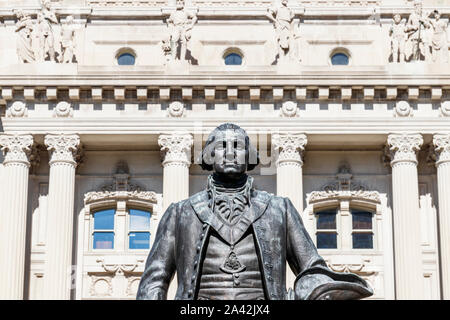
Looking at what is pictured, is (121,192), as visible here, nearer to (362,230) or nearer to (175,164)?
(175,164)

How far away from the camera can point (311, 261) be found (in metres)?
8.59

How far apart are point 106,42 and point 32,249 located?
7.04 m

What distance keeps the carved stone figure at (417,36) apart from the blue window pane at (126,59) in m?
8.53

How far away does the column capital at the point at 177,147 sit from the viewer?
1457 inches

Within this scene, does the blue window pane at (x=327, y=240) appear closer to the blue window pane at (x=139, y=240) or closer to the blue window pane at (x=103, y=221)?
the blue window pane at (x=139, y=240)

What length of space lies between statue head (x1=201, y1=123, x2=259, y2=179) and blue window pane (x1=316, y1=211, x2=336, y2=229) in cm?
3010

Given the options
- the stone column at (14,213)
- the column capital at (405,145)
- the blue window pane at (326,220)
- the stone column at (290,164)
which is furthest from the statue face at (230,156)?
the blue window pane at (326,220)

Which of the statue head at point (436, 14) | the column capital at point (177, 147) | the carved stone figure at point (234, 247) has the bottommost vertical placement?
the carved stone figure at point (234, 247)

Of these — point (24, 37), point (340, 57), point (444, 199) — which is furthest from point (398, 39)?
point (24, 37)

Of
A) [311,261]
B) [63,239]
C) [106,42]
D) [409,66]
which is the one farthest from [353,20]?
[311,261]

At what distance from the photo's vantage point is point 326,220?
38.8 m

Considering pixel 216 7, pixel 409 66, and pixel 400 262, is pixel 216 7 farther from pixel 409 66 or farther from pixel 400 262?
pixel 400 262

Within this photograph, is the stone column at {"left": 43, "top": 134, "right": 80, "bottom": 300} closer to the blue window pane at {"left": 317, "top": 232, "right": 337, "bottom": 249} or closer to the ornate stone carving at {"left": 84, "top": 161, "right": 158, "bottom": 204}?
the ornate stone carving at {"left": 84, "top": 161, "right": 158, "bottom": 204}

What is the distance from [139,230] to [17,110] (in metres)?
5.06
